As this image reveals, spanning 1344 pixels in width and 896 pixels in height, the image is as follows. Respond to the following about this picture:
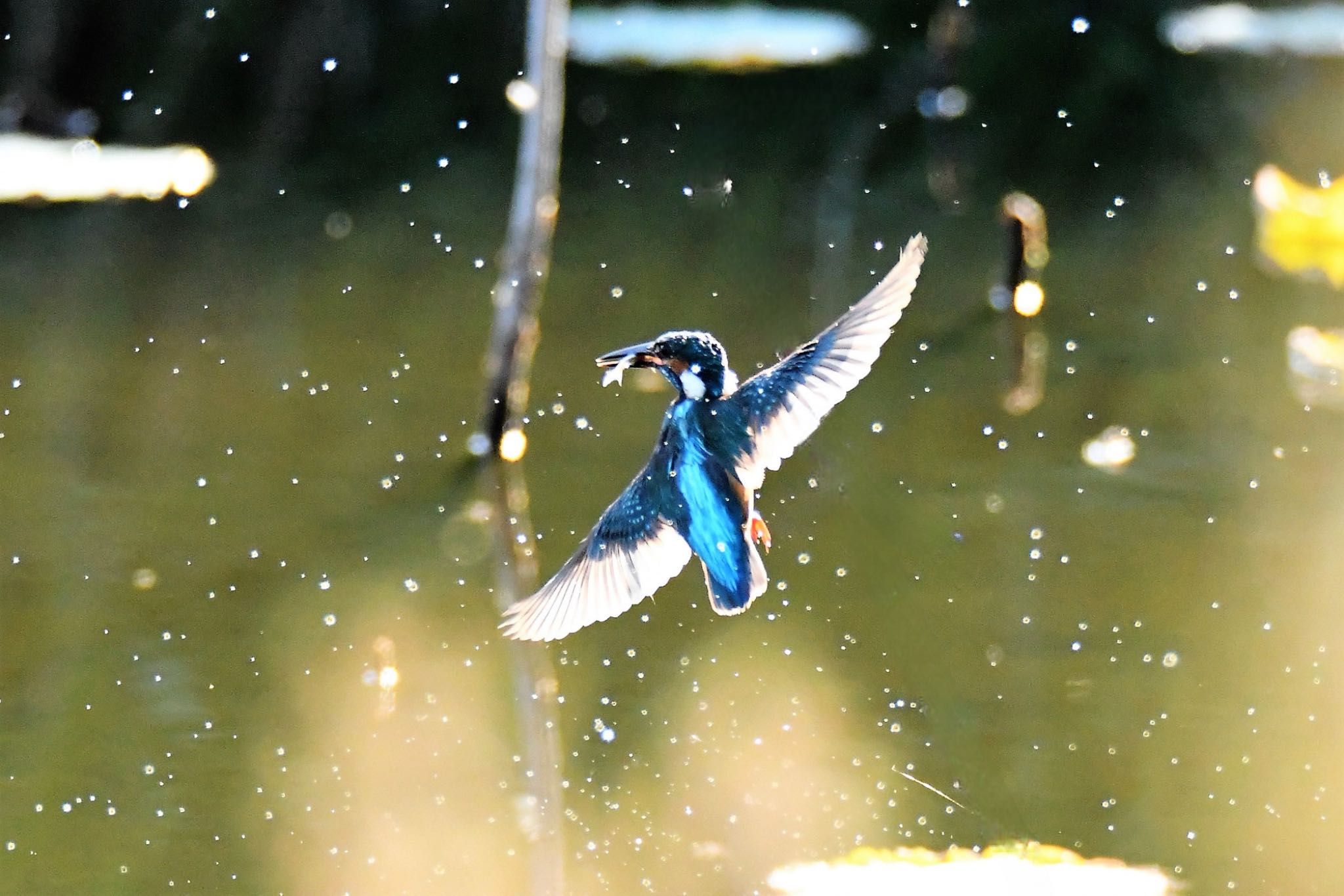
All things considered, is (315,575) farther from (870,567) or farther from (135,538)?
(870,567)

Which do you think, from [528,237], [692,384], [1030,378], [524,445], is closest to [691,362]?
[692,384]

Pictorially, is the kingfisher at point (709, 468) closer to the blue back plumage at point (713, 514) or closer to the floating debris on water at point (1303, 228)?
the blue back plumage at point (713, 514)

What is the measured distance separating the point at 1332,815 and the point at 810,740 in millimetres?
495

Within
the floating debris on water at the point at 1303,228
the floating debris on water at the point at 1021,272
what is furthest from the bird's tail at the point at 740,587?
the floating debris on water at the point at 1303,228

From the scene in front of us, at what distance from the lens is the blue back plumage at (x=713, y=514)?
3.47 feet

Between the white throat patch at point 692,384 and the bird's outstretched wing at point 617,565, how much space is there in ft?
0.23

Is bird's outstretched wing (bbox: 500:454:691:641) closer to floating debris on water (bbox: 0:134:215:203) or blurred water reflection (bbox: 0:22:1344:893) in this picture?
blurred water reflection (bbox: 0:22:1344:893)

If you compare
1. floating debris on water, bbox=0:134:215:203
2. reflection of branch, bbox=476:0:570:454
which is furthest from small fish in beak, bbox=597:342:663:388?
floating debris on water, bbox=0:134:215:203

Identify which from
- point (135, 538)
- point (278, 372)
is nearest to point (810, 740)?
point (135, 538)

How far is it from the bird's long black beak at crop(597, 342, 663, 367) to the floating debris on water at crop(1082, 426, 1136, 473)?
61.5 inches

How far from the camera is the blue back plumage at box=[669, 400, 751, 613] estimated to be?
1.06m

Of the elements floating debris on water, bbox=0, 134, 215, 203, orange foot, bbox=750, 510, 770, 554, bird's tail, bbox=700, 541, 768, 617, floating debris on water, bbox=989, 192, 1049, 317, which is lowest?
bird's tail, bbox=700, 541, 768, 617

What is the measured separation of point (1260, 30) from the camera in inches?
243

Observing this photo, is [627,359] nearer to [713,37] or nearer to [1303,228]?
[1303,228]
